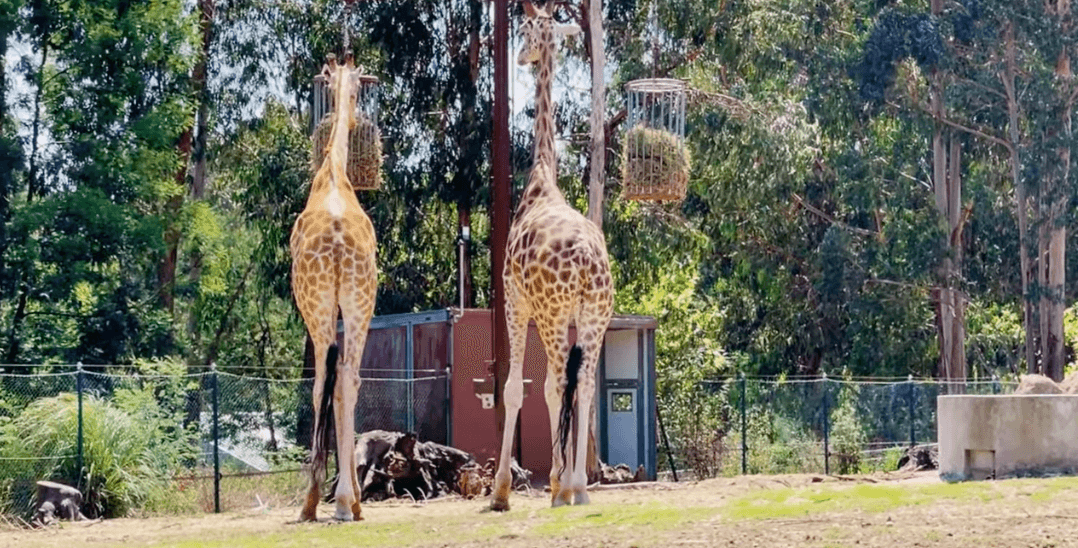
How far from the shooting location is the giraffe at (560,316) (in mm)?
16844

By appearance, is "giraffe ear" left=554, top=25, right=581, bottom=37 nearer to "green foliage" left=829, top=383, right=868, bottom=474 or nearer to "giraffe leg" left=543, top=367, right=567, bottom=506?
"giraffe leg" left=543, top=367, right=567, bottom=506

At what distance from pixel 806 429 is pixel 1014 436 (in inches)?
464

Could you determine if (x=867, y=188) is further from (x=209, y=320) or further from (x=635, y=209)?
(x=209, y=320)

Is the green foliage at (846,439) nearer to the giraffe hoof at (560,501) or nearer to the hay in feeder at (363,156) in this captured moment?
the hay in feeder at (363,156)

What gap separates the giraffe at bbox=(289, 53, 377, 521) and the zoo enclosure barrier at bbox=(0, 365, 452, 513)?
3.60m

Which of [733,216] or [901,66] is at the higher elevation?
[901,66]

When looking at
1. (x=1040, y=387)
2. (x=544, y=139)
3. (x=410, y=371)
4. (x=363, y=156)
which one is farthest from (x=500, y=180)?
(x=1040, y=387)

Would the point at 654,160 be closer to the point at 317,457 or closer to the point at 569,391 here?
the point at 569,391

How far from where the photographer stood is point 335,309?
56.4 ft

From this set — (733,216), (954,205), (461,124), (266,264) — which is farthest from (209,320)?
(954,205)

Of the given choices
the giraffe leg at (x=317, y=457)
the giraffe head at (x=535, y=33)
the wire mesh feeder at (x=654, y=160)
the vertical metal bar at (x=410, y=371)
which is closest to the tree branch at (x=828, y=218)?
the wire mesh feeder at (x=654, y=160)

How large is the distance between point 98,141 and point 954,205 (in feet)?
→ 67.6

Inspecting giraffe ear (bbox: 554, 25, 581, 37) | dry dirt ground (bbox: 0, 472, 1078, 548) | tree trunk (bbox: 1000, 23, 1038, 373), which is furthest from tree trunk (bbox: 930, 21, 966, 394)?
dry dirt ground (bbox: 0, 472, 1078, 548)

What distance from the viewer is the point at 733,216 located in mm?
38469
